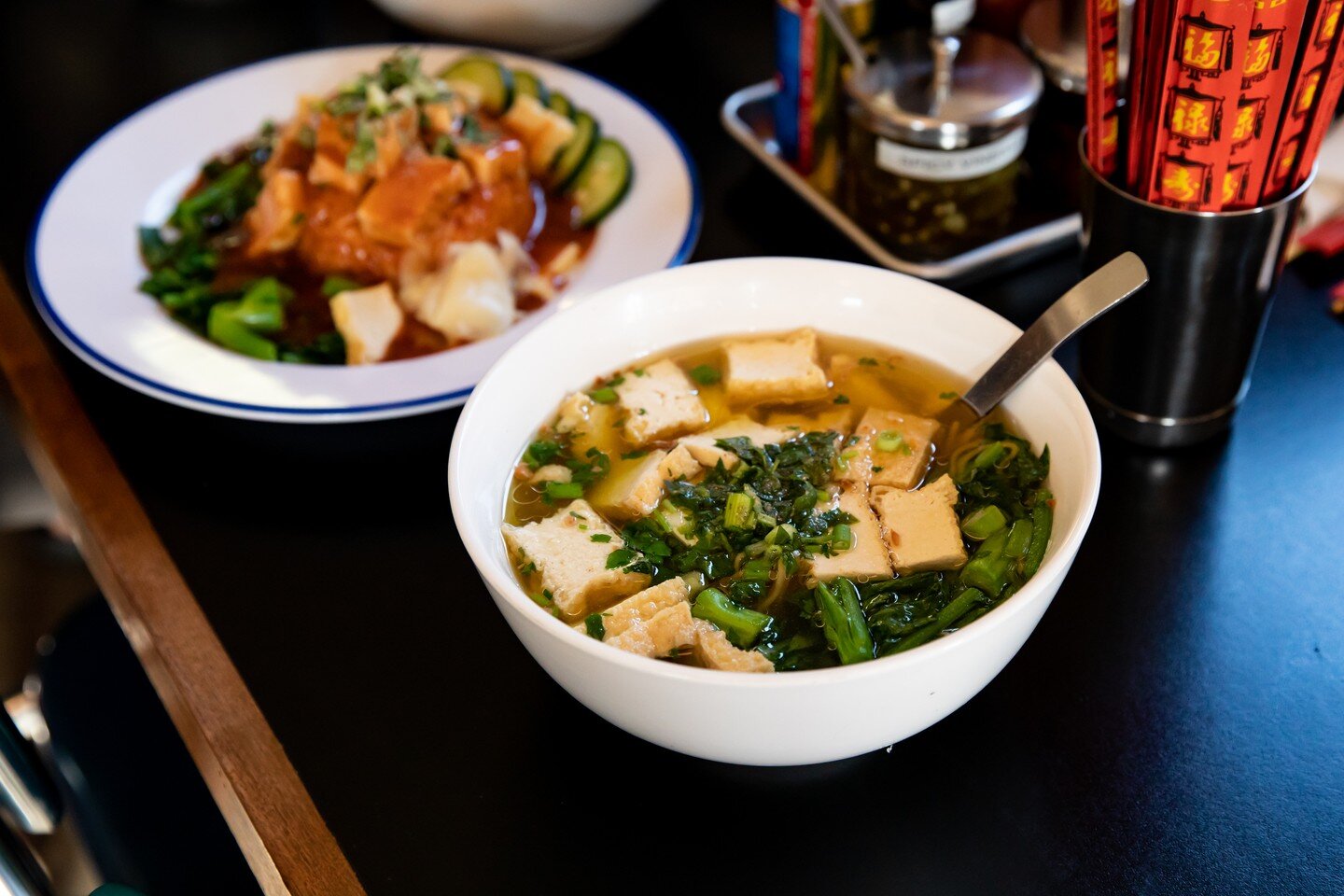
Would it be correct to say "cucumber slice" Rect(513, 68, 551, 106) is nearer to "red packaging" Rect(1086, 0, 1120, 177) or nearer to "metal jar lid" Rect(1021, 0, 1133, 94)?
"metal jar lid" Rect(1021, 0, 1133, 94)

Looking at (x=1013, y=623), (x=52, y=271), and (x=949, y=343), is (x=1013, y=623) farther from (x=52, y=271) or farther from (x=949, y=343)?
(x=52, y=271)

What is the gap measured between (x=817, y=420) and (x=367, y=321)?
2.57 feet

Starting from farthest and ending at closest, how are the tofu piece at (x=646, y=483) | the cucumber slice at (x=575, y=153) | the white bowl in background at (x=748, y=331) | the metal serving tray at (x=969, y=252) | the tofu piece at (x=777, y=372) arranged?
the cucumber slice at (x=575, y=153)
the metal serving tray at (x=969, y=252)
the tofu piece at (x=777, y=372)
the tofu piece at (x=646, y=483)
the white bowl in background at (x=748, y=331)

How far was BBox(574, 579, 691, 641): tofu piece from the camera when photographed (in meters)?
1.13

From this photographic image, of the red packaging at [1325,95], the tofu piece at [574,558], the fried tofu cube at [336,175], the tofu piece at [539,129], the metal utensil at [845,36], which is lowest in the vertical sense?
the tofu piece at [539,129]

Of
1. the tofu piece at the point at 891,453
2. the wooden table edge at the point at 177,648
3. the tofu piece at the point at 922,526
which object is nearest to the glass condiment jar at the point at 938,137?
the tofu piece at the point at 891,453

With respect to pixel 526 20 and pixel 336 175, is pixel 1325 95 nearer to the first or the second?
pixel 336 175

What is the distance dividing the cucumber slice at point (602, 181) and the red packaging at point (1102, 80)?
88 centimetres

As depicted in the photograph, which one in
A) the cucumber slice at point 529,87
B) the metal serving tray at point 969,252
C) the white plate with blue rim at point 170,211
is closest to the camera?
the white plate with blue rim at point 170,211

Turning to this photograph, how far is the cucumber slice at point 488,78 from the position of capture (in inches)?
87.9

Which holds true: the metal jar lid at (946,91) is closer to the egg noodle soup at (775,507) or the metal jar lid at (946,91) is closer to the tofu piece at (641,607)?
the egg noodle soup at (775,507)

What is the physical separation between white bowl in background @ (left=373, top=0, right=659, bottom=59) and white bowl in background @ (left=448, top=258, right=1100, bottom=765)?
45.6 inches

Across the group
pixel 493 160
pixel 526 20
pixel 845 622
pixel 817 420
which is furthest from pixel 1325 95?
pixel 526 20

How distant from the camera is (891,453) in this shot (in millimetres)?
1343
